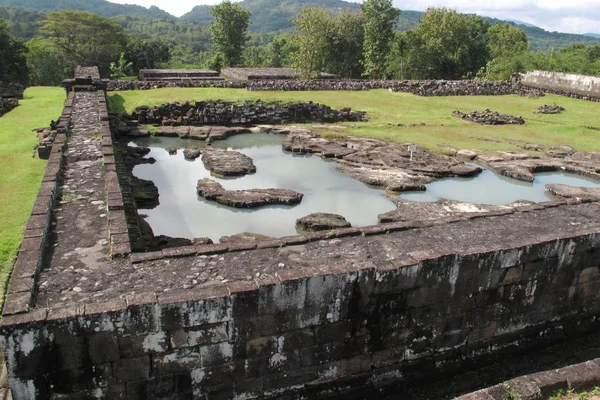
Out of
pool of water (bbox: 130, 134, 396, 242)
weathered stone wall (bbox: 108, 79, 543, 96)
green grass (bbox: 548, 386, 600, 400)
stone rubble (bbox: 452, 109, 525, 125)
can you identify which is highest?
weathered stone wall (bbox: 108, 79, 543, 96)

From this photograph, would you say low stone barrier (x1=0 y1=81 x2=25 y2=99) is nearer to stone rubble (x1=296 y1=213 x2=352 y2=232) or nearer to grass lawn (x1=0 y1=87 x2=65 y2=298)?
grass lawn (x1=0 y1=87 x2=65 y2=298)

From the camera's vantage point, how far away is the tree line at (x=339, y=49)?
40.8 meters

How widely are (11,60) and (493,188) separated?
3603 cm

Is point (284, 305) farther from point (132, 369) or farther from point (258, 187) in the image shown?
point (258, 187)

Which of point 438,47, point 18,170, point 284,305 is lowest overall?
point 18,170

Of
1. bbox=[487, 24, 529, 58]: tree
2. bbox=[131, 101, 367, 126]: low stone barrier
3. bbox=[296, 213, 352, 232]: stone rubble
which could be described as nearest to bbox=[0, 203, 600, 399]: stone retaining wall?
bbox=[296, 213, 352, 232]: stone rubble

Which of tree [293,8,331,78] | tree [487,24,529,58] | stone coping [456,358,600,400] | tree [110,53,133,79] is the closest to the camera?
stone coping [456,358,600,400]

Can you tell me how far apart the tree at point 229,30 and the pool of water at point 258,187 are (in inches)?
1425

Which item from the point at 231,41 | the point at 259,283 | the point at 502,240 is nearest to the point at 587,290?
the point at 502,240

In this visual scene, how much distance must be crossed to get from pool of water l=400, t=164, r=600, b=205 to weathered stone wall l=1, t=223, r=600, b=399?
5280 millimetres

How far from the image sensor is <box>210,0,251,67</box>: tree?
4931 centimetres

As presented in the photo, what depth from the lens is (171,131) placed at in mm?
18344

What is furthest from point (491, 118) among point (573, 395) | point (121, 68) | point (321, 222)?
point (121, 68)

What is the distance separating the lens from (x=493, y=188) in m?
13.2
